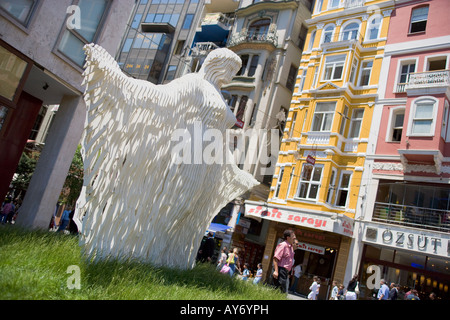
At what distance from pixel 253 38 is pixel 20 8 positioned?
72.1 feet

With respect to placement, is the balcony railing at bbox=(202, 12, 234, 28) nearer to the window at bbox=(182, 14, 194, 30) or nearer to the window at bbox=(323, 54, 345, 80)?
the window at bbox=(182, 14, 194, 30)

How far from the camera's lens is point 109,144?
15.1 ft

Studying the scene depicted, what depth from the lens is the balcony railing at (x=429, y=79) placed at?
15.8m

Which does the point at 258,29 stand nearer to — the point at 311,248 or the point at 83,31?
the point at 311,248

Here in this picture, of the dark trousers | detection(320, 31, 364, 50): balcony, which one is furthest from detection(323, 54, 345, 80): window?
the dark trousers

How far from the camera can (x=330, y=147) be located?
18.3 m

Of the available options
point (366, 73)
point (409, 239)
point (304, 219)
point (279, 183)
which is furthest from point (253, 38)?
point (409, 239)

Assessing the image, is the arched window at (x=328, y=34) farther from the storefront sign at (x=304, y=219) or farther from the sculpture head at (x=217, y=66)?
the sculpture head at (x=217, y=66)

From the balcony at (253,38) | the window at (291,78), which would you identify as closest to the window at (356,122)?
the window at (291,78)

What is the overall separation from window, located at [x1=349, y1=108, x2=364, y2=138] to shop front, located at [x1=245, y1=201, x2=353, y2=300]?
16.1 feet

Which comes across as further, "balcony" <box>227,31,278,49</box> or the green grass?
"balcony" <box>227,31,278,49</box>

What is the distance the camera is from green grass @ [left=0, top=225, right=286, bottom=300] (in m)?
3.17
